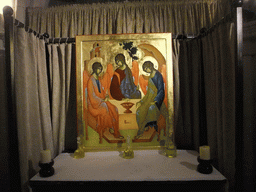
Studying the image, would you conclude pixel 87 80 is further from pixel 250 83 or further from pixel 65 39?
pixel 250 83

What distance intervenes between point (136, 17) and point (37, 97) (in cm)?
131

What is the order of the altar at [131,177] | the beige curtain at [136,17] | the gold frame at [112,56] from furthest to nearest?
A: the beige curtain at [136,17], the gold frame at [112,56], the altar at [131,177]

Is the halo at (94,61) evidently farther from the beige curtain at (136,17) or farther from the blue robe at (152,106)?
the blue robe at (152,106)

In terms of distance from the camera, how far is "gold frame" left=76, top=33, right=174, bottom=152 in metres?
1.63

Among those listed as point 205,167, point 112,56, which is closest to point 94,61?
point 112,56

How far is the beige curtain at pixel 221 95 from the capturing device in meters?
1.21

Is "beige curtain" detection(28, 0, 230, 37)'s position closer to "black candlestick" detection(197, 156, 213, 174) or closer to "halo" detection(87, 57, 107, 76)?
"halo" detection(87, 57, 107, 76)

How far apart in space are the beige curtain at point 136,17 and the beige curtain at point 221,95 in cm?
44

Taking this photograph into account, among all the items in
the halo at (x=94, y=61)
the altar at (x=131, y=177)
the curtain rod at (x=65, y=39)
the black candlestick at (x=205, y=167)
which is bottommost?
the altar at (x=131, y=177)

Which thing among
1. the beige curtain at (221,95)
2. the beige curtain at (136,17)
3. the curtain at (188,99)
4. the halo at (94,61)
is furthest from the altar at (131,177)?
the beige curtain at (136,17)

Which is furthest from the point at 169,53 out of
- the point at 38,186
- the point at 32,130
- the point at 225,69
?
the point at 38,186

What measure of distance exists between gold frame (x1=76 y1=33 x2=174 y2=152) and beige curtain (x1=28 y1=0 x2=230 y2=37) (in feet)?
0.70

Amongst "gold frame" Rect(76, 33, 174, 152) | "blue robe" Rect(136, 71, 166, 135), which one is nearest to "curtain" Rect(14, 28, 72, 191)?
"gold frame" Rect(76, 33, 174, 152)

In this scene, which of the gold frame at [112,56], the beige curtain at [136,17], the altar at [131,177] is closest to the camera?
the altar at [131,177]
